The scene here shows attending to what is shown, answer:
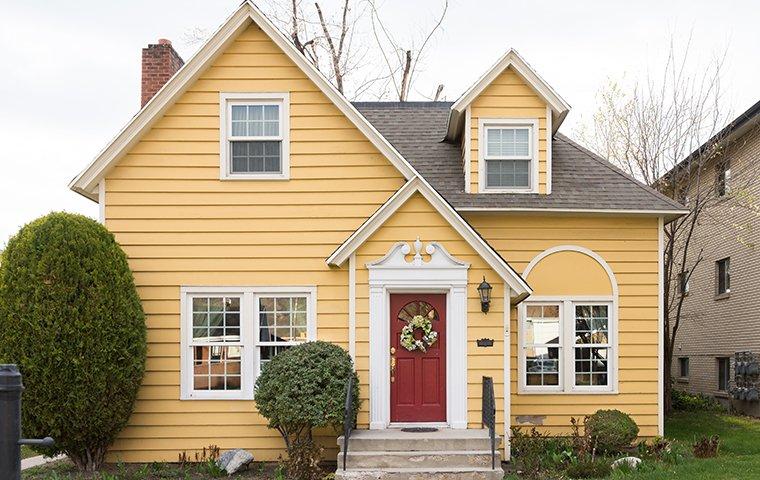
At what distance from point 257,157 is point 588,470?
6.94 meters

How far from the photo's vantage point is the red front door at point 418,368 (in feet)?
40.6

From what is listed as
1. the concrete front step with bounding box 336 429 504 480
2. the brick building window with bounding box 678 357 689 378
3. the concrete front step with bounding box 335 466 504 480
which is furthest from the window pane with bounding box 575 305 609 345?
the brick building window with bounding box 678 357 689 378

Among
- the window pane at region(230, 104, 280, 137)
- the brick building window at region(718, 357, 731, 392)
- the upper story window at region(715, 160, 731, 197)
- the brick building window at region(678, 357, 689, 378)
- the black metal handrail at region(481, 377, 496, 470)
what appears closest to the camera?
the black metal handrail at region(481, 377, 496, 470)

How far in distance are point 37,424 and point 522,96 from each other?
9.41 m

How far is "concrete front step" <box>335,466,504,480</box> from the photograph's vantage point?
10.8m

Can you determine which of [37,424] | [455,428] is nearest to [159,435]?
[37,424]

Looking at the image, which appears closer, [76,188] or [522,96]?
[76,188]

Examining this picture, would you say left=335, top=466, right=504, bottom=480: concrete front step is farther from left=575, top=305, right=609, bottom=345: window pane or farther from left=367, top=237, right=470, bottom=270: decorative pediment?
left=575, top=305, right=609, bottom=345: window pane

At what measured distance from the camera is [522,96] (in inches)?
558

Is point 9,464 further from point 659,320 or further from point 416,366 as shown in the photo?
point 659,320

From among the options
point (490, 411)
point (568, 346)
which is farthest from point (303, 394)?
point (568, 346)

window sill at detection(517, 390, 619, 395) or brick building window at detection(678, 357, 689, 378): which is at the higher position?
window sill at detection(517, 390, 619, 395)

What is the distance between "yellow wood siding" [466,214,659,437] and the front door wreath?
235cm

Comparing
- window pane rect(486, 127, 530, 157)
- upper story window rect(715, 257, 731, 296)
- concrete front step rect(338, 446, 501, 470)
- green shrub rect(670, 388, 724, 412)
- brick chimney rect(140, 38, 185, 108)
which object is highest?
brick chimney rect(140, 38, 185, 108)
